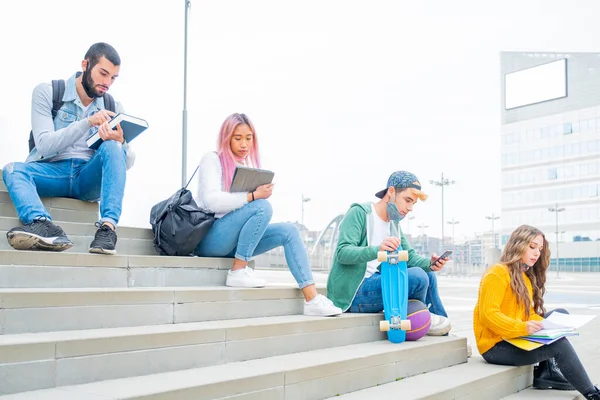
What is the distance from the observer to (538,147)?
270 feet

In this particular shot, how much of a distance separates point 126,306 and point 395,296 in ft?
6.14

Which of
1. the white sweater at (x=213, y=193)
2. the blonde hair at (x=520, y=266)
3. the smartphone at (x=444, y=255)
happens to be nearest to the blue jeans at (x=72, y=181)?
the white sweater at (x=213, y=193)

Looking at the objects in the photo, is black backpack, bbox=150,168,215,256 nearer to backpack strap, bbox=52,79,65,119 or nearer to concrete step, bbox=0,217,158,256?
concrete step, bbox=0,217,158,256

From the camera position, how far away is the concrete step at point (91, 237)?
3.91m

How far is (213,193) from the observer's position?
4.20 m

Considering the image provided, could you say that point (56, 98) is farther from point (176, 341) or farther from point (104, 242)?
point (176, 341)

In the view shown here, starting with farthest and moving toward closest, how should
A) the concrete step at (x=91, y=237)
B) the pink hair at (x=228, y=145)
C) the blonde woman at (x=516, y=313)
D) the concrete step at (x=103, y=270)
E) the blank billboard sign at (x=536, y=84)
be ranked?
the blank billboard sign at (x=536, y=84) < the pink hair at (x=228, y=145) < the blonde woman at (x=516, y=313) < the concrete step at (x=91, y=237) < the concrete step at (x=103, y=270)

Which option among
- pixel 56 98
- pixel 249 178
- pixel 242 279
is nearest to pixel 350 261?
pixel 242 279

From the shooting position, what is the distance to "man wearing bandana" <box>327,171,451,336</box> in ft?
14.5

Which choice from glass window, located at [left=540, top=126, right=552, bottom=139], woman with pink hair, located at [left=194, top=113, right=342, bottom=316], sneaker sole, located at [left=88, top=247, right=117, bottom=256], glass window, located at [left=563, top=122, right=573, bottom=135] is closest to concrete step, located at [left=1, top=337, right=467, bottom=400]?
woman with pink hair, located at [left=194, top=113, right=342, bottom=316]

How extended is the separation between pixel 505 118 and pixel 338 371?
287ft

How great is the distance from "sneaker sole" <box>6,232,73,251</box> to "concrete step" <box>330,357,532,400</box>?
1797mm

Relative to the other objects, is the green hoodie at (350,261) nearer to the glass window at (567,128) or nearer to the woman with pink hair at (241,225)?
the woman with pink hair at (241,225)

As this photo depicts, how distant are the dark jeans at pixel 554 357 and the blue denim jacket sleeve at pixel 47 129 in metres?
3.27
